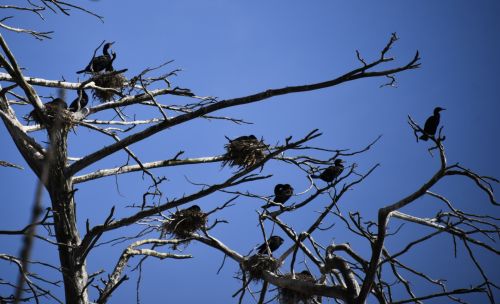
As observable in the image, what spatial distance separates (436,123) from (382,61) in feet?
17.3

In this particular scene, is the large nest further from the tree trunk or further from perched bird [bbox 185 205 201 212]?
the tree trunk

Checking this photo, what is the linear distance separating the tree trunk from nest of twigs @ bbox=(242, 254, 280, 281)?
182 cm

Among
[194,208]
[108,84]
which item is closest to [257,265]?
[194,208]

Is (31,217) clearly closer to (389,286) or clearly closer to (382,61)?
(382,61)

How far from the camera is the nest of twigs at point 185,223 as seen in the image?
21.9 ft

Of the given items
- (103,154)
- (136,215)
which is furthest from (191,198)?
(103,154)

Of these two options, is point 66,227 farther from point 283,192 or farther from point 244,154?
point 283,192

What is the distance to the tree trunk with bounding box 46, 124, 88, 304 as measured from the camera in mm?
5215

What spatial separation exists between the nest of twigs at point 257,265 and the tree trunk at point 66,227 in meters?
1.82

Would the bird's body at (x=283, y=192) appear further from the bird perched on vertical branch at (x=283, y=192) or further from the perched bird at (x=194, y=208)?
the perched bird at (x=194, y=208)

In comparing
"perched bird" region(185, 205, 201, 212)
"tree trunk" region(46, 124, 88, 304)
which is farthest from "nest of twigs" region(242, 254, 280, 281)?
"tree trunk" region(46, 124, 88, 304)

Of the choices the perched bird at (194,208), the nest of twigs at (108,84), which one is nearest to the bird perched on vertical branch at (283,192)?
the perched bird at (194,208)

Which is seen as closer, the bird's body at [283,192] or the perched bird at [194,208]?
the perched bird at [194,208]

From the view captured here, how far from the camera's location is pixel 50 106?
6.05 m
